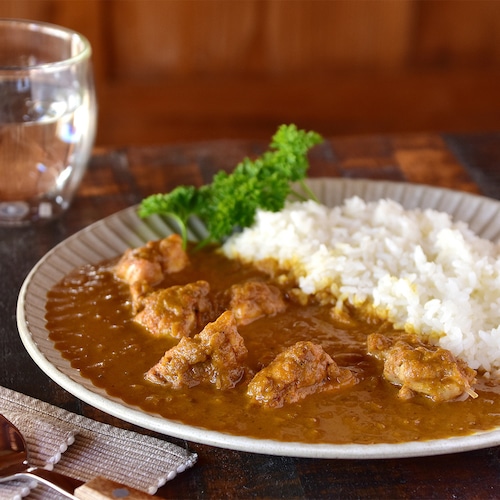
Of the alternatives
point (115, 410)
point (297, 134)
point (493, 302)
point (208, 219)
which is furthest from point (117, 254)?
point (493, 302)

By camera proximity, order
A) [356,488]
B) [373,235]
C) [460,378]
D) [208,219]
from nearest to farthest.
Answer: [356,488], [460,378], [373,235], [208,219]

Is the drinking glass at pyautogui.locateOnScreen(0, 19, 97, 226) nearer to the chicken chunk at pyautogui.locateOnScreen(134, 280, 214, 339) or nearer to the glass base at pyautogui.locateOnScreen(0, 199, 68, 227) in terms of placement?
the glass base at pyautogui.locateOnScreen(0, 199, 68, 227)

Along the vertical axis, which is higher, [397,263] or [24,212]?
[397,263]

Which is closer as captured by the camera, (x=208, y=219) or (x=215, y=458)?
(x=215, y=458)

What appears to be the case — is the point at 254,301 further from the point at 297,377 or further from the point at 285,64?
the point at 285,64

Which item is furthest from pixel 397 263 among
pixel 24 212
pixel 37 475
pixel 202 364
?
pixel 24 212

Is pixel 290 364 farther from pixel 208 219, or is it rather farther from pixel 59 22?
pixel 59 22
